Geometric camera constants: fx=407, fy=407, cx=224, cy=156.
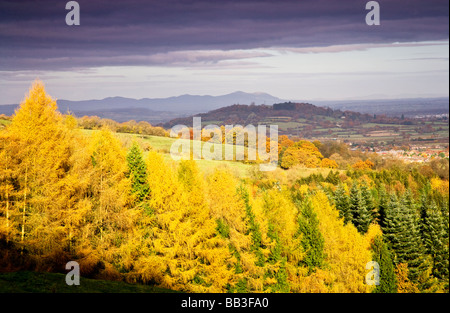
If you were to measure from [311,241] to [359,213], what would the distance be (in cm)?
2094

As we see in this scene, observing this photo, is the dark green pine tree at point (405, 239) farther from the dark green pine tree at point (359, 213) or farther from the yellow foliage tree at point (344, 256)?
the yellow foliage tree at point (344, 256)

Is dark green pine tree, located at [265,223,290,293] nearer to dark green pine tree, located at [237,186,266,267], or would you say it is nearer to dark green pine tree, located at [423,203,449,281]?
dark green pine tree, located at [237,186,266,267]

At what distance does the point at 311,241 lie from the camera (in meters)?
37.1

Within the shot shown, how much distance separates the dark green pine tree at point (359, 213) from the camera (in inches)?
2148

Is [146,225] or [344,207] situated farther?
[344,207]

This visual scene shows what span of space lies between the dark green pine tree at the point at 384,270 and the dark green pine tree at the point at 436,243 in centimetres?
1187

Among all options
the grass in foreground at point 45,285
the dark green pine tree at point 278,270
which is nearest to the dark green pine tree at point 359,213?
the dark green pine tree at point 278,270

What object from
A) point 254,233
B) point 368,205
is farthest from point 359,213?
point 254,233

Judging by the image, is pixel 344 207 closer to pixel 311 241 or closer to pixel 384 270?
pixel 384 270

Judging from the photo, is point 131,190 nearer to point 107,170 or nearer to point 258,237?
point 107,170
